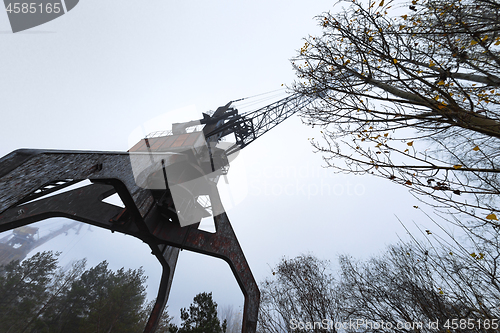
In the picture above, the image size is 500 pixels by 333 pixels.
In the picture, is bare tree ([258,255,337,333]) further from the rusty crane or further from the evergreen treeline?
the evergreen treeline

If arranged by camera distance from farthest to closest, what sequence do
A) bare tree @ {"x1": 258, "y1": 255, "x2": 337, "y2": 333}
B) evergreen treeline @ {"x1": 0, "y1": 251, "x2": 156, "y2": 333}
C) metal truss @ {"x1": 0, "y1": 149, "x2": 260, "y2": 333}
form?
1. evergreen treeline @ {"x1": 0, "y1": 251, "x2": 156, "y2": 333}
2. bare tree @ {"x1": 258, "y1": 255, "x2": 337, "y2": 333}
3. metal truss @ {"x1": 0, "y1": 149, "x2": 260, "y2": 333}

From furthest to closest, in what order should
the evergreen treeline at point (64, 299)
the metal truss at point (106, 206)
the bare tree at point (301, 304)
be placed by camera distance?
the evergreen treeline at point (64, 299), the bare tree at point (301, 304), the metal truss at point (106, 206)

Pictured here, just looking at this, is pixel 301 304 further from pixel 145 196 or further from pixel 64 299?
pixel 64 299

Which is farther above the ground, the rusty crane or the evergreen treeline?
the evergreen treeline

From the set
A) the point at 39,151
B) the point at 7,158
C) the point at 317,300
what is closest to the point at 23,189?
the point at 7,158

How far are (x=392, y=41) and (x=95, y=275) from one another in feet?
130

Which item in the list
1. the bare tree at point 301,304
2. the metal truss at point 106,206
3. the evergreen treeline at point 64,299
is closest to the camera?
the metal truss at point 106,206

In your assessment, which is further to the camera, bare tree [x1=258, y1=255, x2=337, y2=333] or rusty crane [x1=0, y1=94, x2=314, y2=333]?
bare tree [x1=258, y1=255, x2=337, y2=333]

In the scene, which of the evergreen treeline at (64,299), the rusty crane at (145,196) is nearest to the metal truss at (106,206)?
the rusty crane at (145,196)

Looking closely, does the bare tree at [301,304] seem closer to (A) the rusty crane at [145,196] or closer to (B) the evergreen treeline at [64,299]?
(A) the rusty crane at [145,196]

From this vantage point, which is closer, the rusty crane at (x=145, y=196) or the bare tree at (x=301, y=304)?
the rusty crane at (x=145, y=196)

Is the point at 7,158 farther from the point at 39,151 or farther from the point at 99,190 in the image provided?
the point at 99,190

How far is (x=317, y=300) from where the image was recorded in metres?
7.83

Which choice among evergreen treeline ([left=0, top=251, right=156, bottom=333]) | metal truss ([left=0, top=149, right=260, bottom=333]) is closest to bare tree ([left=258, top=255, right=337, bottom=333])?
metal truss ([left=0, top=149, right=260, bottom=333])
